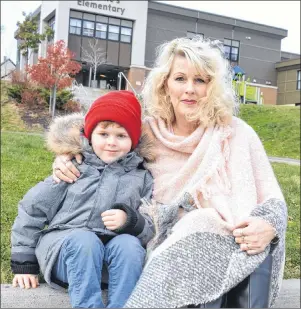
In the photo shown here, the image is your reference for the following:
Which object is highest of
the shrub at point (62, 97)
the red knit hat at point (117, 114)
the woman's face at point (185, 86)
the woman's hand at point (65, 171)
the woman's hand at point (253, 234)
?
the shrub at point (62, 97)

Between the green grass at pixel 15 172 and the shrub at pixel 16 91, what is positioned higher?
the shrub at pixel 16 91

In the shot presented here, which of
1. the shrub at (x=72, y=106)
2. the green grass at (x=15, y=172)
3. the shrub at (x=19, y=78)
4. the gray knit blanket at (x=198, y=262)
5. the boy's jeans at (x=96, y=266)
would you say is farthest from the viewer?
the shrub at (x=19, y=78)

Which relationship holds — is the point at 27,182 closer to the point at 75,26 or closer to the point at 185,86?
the point at 185,86

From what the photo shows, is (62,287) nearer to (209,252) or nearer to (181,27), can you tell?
(209,252)

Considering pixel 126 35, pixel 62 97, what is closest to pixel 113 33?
pixel 126 35

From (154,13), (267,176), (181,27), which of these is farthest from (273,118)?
(267,176)

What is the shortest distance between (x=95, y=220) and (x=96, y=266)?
0.84 ft

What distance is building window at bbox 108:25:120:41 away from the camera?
17.1 meters

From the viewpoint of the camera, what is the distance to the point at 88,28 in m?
15.7

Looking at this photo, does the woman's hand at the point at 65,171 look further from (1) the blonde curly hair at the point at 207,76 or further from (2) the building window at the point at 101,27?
(2) the building window at the point at 101,27

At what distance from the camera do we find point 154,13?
18.5 m

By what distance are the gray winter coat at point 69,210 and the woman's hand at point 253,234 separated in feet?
1.41

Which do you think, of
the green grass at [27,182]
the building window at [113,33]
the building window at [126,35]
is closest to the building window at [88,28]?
the building window at [113,33]

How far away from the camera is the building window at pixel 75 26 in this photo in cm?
1357
